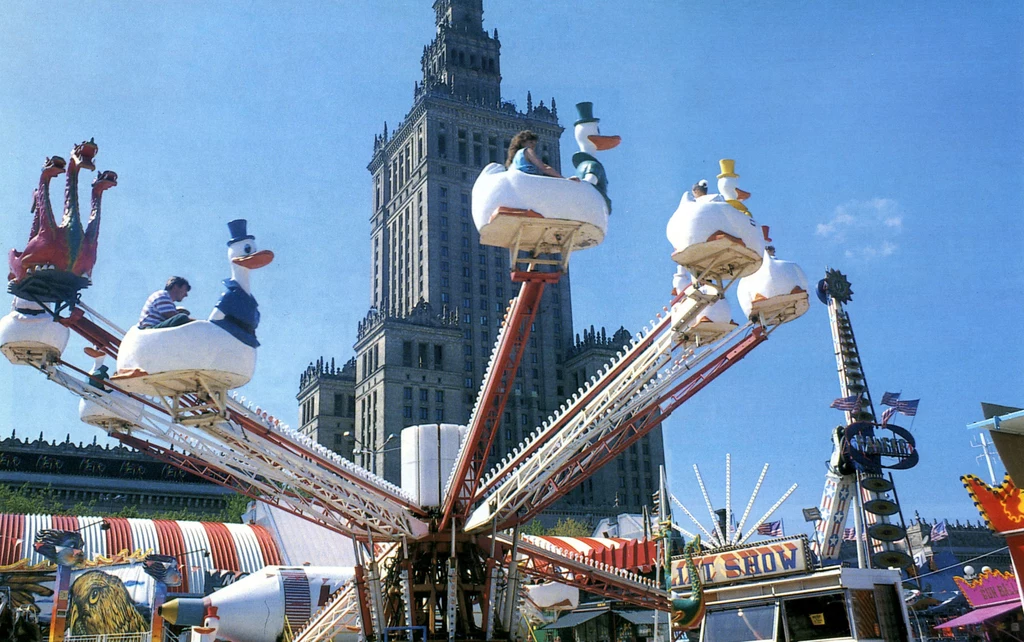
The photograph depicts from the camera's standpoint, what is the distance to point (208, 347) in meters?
18.7

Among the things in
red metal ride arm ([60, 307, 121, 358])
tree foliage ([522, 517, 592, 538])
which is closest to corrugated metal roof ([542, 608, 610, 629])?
tree foliage ([522, 517, 592, 538])

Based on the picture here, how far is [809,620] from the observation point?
1597 centimetres

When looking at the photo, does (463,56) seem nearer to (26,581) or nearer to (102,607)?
(26,581)

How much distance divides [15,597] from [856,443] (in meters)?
36.4

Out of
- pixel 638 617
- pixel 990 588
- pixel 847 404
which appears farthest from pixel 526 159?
pixel 638 617

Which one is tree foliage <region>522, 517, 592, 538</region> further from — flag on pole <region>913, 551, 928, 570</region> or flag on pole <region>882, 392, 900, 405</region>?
flag on pole <region>882, 392, 900, 405</region>

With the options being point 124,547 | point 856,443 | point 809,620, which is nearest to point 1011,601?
point 856,443

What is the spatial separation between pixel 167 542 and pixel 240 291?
28.3m

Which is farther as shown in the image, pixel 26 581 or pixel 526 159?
pixel 26 581

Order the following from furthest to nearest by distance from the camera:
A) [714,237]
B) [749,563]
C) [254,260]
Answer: [254,260]
[714,237]
[749,563]

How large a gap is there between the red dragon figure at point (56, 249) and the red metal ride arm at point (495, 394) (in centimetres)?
1039

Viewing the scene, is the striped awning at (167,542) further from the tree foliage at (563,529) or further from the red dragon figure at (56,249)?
the tree foliage at (563,529)

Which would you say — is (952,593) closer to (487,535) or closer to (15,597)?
(487,535)

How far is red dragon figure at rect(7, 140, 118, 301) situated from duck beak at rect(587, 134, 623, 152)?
12.6 m
